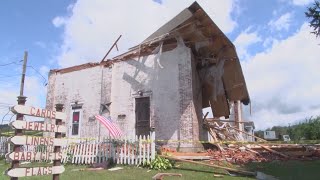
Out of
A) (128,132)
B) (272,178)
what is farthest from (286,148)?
(128,132)

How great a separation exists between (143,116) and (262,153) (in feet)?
21.0

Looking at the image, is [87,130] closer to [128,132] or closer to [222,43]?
[128,132]

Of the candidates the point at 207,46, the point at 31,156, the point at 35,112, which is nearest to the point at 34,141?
the point at 31,156

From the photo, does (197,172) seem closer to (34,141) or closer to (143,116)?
(34,141)

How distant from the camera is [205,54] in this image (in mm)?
18906

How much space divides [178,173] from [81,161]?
5.38 m

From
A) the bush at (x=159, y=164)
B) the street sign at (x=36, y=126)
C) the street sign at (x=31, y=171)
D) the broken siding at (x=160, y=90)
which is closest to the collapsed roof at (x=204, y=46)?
the broken siding at (x=160, y=90)

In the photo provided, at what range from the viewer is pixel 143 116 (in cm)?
1786

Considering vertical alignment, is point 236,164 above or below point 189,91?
below

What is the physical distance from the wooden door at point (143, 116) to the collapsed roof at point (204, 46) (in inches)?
108

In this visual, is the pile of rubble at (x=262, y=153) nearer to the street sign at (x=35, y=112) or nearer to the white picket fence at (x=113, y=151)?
the white picket fence at (x=113, y=151)

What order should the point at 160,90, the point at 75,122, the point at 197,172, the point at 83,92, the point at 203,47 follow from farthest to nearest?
the point at 83,92 < the point at 75,122 < the point at 203,47 < the point at 160,90 < the point at 197,172

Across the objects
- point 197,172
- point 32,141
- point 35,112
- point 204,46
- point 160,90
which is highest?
point 204,46

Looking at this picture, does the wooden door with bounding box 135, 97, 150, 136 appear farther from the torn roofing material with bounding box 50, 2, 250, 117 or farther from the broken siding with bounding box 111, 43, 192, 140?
the torn roofing material with bounding box 50, 2, 250, 117
